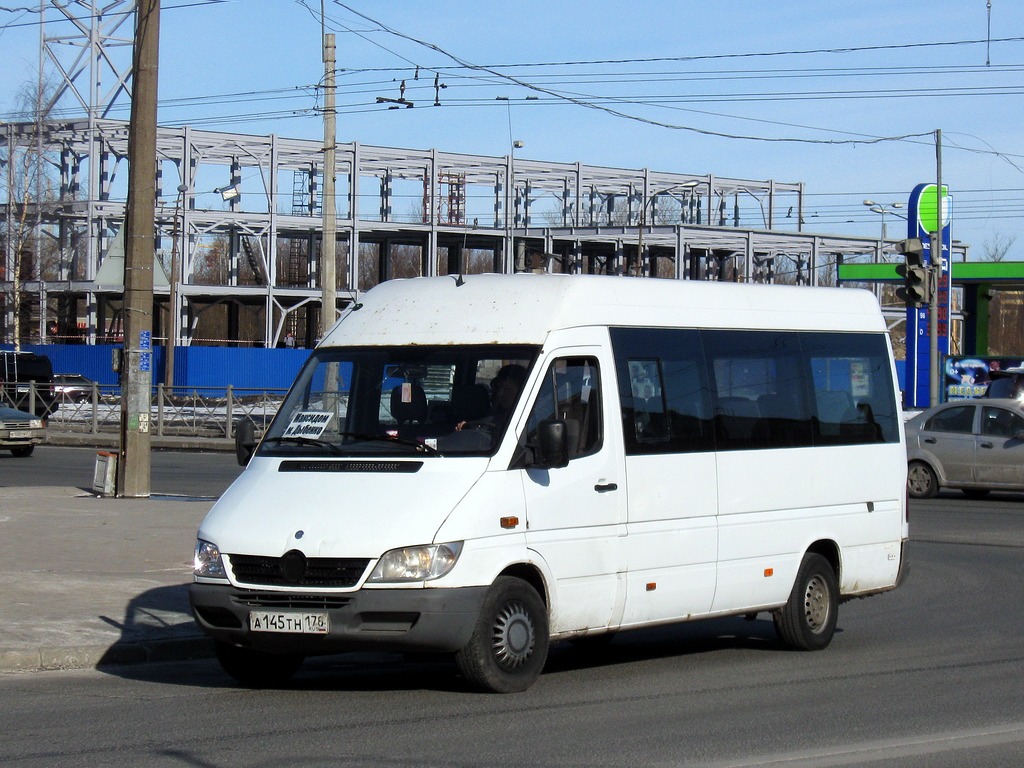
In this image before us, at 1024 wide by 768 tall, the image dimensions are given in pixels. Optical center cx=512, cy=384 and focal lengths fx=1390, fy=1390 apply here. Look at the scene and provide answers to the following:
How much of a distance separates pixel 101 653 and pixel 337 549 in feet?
8.59

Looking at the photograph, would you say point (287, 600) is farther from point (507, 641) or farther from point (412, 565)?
point (507, 641)

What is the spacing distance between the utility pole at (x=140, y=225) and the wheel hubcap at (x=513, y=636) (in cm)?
1188

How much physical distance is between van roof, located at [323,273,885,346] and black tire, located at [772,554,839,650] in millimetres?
1847

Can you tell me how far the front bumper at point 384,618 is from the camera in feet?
24.6

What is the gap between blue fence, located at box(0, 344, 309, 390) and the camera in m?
58.0

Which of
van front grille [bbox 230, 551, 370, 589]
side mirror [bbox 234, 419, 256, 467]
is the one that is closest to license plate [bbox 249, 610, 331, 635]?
van front grille [bbox 230, 551, 370, 589]

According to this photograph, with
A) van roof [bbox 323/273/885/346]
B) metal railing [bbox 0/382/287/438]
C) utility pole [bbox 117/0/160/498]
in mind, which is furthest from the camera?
metal railing [bbox 0/382/287/438]

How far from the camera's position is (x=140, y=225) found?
18734 mm

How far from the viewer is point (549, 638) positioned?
819cm

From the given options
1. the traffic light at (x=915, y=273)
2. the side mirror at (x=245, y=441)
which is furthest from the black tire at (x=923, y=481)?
the side mirror at (x=245, y=441)

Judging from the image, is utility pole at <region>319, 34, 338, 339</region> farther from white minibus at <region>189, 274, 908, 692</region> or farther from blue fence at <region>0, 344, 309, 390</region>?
blue fence at <region>0, 344, 309, 390</region>

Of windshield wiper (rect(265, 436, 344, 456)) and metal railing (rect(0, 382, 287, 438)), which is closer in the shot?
windshield wiper (rect(265, 436, 344, 456))

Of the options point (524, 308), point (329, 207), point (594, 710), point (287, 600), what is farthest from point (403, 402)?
point (329, 207)

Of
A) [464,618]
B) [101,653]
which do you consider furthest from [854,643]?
[101,653]
